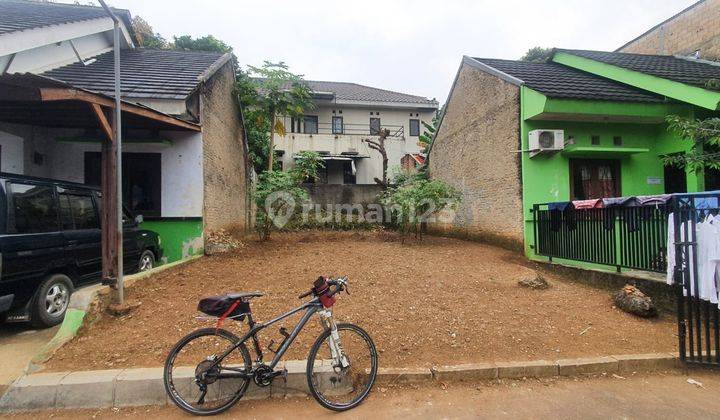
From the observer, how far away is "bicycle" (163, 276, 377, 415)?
3.02 m

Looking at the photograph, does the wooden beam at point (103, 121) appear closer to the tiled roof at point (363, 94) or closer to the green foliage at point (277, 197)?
the green foliage at point (277, 197)

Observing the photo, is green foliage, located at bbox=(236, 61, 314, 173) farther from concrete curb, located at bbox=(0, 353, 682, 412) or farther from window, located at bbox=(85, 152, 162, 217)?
concrete curb, located at bbox=(0, 353, 682, 412)

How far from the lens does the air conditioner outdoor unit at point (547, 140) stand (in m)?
8.42

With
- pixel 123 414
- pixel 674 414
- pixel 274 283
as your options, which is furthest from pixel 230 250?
pixel 674 414

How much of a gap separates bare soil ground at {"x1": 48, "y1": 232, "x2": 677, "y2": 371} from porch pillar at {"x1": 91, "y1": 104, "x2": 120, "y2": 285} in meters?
0.54

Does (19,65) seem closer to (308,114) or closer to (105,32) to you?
(105,32)

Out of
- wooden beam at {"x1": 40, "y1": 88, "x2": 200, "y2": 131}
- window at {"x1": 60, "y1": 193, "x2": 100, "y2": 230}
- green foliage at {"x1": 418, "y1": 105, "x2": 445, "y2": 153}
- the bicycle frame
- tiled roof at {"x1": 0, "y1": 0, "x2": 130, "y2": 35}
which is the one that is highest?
tiled roof at {"x1": 0, "y1": 0, "x2": 130, "y2": 35}

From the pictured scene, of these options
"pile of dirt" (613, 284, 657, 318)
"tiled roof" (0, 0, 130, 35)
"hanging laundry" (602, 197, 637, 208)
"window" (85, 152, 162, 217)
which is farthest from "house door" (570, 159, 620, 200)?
"tiled roof" (0, 0, 130, 35)

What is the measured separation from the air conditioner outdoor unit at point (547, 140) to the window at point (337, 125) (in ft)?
51.3

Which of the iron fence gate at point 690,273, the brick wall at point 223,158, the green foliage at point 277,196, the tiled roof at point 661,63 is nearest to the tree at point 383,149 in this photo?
the brick wall at point 223,158

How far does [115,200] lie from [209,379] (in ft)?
10.1

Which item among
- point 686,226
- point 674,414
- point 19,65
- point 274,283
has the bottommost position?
point 674,414

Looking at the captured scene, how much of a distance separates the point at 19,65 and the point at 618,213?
12010mm

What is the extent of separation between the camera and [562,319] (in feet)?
16.0
